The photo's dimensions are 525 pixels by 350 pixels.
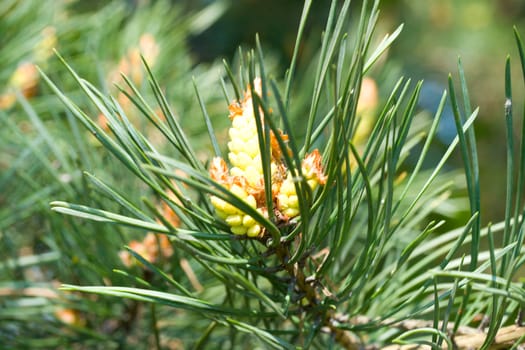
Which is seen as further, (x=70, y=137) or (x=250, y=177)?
(x=70, y=137)

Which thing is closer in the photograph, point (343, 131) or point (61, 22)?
point (343, 131)

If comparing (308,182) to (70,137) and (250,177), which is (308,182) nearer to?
(250,177)

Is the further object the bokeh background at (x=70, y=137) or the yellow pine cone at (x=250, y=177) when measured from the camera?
the bokeh background at (x=70, y=137)

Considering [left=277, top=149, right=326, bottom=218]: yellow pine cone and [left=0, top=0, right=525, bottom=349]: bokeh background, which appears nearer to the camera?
[left=277, top=149, right=326, bottom=218]: yellow pine cone

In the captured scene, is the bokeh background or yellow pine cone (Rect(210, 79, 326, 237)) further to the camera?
the bokeh background

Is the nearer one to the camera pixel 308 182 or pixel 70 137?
pixel 308 182

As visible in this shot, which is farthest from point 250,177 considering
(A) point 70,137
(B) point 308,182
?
(A) point 70,137

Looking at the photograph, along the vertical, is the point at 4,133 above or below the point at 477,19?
below

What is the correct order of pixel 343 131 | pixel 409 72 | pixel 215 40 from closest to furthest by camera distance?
1. pixel 343 131
2. pixel 215 40
3. pixel 409 72

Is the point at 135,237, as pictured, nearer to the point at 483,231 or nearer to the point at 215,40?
the point at 483,231

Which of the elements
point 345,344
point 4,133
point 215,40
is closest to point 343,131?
point 345,344

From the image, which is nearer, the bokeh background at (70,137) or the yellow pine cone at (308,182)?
the yellow pine cone at (308,182)
